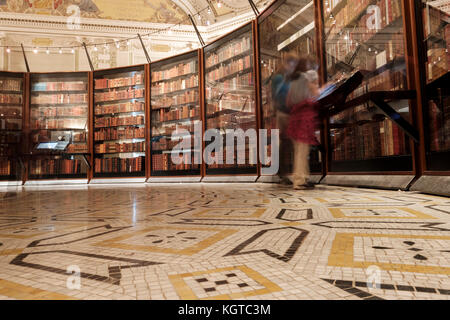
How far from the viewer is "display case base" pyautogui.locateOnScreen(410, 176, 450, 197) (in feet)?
6.37

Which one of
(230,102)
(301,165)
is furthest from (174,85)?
(301,165)

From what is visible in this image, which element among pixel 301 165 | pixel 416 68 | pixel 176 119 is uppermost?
pixel 176 119

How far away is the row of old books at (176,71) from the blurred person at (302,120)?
3.99m

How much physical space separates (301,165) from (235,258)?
2447mm

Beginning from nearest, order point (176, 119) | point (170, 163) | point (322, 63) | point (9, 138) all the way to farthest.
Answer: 1. point (322, 63)
2. point (170, 163)
3. point (176, 119)
4. point (9, 138)

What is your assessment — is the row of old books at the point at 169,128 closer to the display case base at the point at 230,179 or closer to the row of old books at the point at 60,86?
the display case base at the point at 230,179

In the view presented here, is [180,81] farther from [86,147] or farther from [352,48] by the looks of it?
[352,48]

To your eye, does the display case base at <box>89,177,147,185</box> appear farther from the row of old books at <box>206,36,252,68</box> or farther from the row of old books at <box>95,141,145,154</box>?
the row of old books at <box>206,36,252,68</box>

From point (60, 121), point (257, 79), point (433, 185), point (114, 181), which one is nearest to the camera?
point (433, 185)

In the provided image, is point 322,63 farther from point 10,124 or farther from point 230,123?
point 10,124

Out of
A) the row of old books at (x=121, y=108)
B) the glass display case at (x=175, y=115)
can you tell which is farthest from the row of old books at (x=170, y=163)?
the row of old books at (x=121, y=108)

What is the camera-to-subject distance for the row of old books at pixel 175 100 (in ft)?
21.8

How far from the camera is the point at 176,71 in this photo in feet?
23.0
